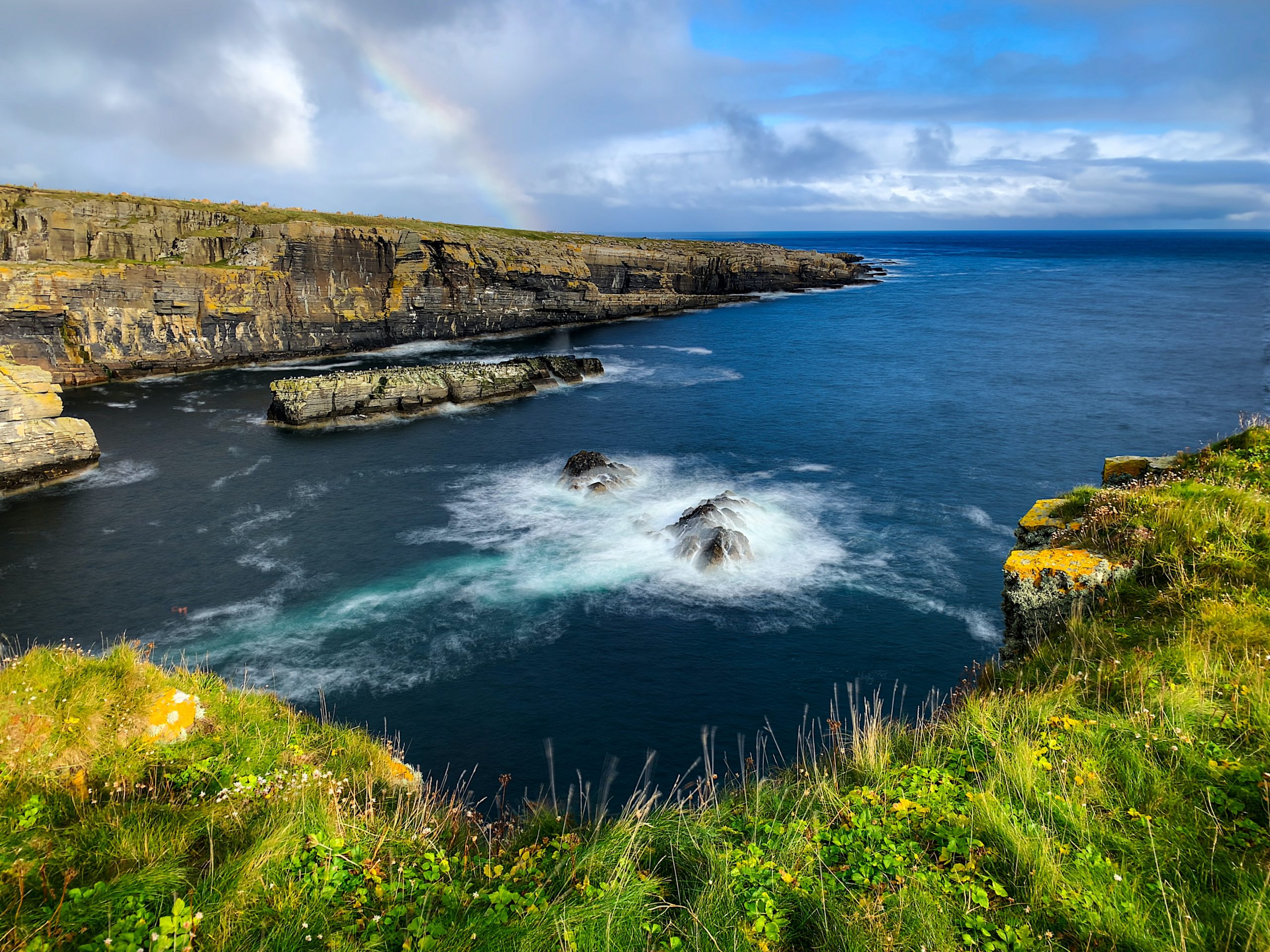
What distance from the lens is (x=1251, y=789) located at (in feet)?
18.2

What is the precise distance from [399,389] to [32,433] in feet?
68.8

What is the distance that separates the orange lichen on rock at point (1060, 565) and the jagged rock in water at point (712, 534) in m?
14.4

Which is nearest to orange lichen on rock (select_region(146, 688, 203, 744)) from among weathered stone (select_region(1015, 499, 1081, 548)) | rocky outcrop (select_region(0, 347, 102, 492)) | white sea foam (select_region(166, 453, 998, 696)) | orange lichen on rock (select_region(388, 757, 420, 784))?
Answer: orange lichen on rock (select_region(388, 757, 420, 784))

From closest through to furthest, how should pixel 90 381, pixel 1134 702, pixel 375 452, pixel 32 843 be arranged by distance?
pixel 32 843 < pixel 1134 702 < pixel 375 452 < pixel 90 381

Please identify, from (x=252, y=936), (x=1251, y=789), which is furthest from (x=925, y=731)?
(x=252, y=936)

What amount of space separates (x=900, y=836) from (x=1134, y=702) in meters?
3.46

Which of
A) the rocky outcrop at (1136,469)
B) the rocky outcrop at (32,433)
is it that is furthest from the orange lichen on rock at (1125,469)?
the rocky outcrop at (32,433)

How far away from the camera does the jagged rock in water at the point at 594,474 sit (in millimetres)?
33969

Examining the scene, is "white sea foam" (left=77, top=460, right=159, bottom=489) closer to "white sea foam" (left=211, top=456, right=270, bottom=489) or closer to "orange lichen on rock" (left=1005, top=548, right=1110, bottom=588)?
"white sea foam" (left=211, top=456, right=270, bottom=489)

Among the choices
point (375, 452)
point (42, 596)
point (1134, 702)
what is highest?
point (1134, 702)

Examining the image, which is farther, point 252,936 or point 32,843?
point 32,843

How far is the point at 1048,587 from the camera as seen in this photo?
429 inches

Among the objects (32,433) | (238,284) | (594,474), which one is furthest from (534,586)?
(238,284)

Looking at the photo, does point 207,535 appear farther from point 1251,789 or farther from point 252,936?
point 1251,789
